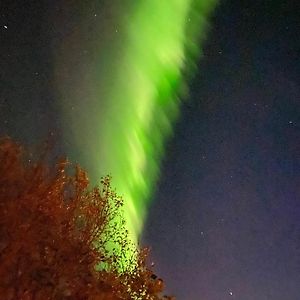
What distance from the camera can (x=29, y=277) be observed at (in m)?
15.7

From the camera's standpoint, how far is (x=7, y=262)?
50.3 feet

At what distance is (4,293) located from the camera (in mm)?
15086

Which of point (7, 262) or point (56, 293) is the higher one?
point (7, 262)

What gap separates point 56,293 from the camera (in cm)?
1560

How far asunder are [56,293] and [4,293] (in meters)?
1.24

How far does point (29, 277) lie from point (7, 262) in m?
0.71

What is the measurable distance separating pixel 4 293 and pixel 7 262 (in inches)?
28.0

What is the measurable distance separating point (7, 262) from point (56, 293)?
1.38m

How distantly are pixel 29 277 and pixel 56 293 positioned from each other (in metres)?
0.75
